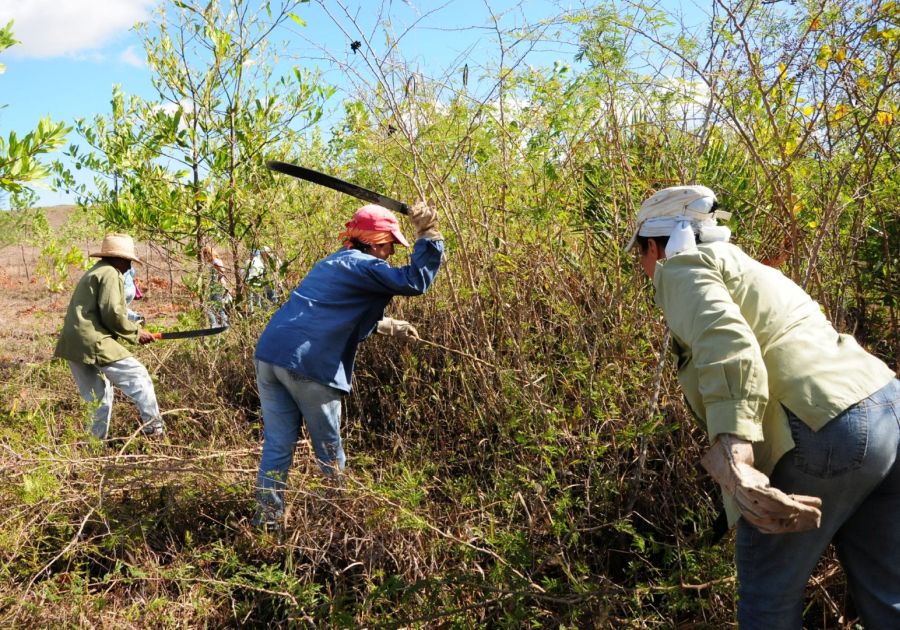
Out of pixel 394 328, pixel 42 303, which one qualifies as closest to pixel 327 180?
pixel 394 328

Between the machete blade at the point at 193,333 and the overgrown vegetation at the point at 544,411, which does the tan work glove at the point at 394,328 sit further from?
the machete blade at the point at 193,333

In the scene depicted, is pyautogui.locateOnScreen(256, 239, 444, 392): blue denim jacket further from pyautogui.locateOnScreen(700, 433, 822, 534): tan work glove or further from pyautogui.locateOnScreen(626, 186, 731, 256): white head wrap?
pyautogui.locateOnScreen(700, 433, 822, 534): tan work glove

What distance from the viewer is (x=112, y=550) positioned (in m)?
3.27

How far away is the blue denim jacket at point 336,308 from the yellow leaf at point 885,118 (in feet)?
6.11

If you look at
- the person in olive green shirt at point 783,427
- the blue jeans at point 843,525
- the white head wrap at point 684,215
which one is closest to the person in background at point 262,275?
the white head wrap at point 684,215

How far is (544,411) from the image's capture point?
10.1 ft

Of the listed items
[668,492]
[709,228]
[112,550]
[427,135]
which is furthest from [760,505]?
[112,550]

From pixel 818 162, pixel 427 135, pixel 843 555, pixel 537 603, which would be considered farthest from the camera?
pixel 427 135

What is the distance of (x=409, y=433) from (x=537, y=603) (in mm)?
1728

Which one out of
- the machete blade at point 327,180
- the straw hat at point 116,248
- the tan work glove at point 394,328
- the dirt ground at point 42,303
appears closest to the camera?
the machete blade at point 327,180

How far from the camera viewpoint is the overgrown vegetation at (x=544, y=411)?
2682mm

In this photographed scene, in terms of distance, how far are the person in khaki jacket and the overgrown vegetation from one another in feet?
2.87

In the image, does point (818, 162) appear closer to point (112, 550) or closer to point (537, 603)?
point (537, 603)

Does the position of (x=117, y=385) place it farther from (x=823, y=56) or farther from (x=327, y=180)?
(x=823, y=56)
